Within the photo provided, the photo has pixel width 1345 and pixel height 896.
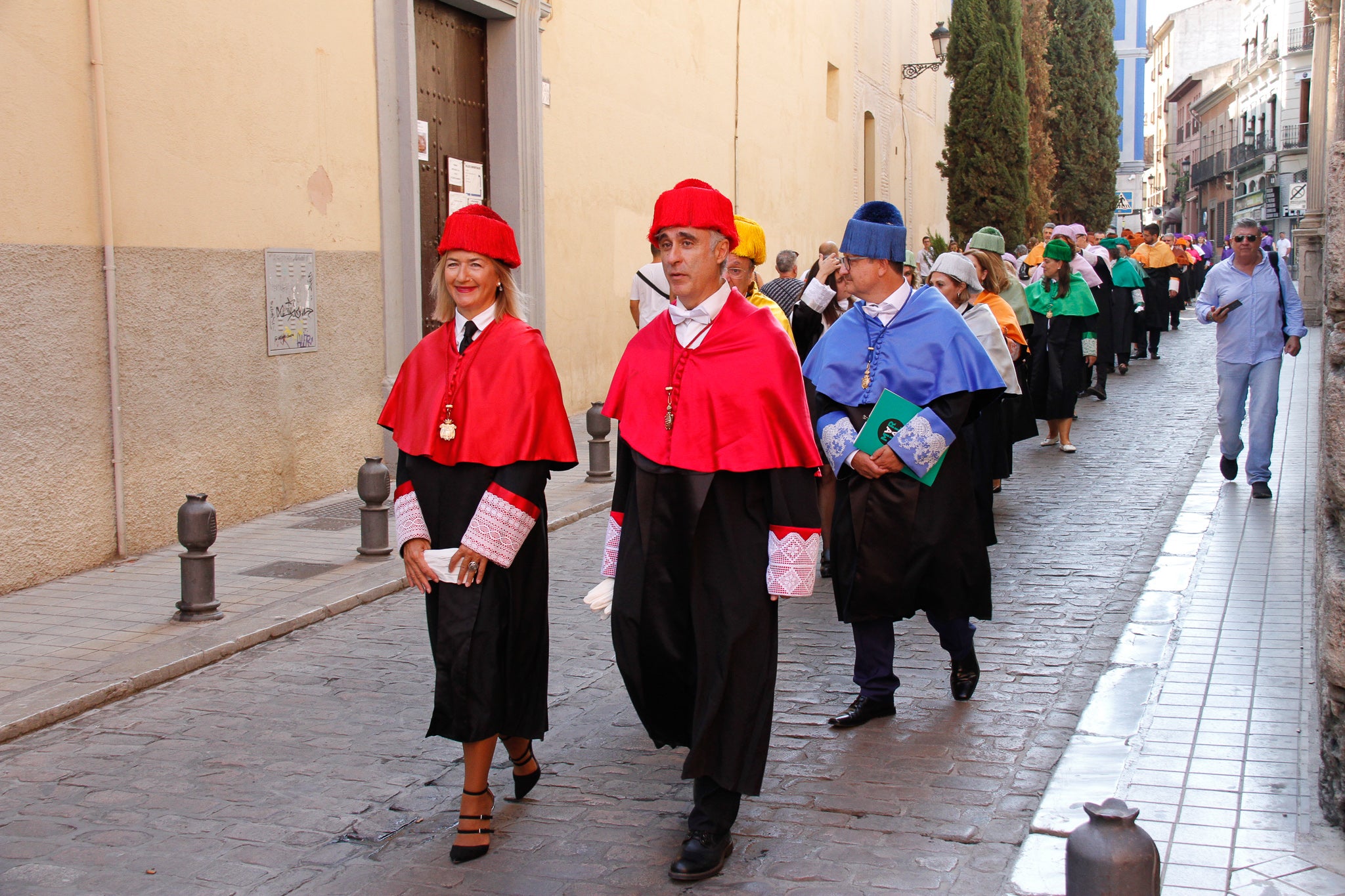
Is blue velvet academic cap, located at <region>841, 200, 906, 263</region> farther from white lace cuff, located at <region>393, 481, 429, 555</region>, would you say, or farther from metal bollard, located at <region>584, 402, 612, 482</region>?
metal bollard, located at <region>584, 402, 612, 482</region>

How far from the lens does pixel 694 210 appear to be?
4.06 metres

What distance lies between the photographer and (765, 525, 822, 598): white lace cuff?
401cm

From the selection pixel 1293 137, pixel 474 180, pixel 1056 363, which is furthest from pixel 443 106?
pixel 1293 137

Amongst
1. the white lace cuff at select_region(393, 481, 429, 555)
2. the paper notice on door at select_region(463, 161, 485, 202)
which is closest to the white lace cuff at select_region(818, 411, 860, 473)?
the white lace cuff at select_region(393, 481, 429, 555)

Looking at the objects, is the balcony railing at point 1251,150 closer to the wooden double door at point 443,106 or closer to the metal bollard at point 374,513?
the wooden double door at point 443,106

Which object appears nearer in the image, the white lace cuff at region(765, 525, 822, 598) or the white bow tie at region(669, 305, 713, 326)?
the white lace cuff at region(765, 525, 822, 598)

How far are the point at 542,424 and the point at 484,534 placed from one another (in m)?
0.39

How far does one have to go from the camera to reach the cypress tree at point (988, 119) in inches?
1256

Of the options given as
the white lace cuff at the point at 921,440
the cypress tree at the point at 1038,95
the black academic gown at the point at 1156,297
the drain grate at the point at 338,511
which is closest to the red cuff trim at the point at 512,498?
the white lace cuff at the point at 921,440

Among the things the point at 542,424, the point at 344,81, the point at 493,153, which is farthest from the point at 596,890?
the point at 493,153

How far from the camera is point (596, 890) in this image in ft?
12.8

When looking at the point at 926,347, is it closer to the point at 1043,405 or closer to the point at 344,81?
the point at 344,81

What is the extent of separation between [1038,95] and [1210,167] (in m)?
41.8

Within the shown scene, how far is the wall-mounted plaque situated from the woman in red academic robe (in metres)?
5.74
